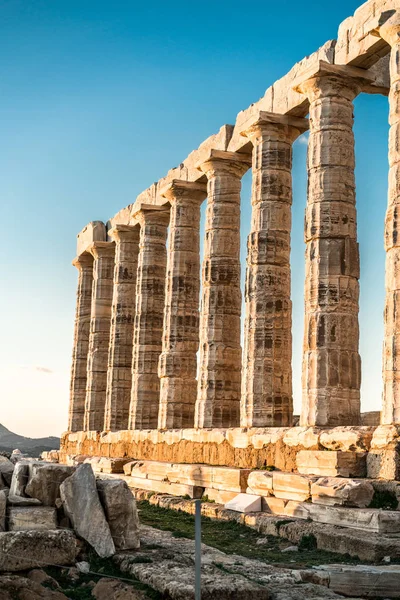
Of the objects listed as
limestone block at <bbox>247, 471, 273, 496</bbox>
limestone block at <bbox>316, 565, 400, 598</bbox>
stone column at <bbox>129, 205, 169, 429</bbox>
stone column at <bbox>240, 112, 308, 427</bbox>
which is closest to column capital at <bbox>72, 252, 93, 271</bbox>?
stone column at <bbox>129, 205, 169, 429</bbox>

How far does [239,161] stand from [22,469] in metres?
13.9

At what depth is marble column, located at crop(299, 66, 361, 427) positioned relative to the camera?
18.0 meters

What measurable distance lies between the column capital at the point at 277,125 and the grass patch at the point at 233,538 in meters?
9.62

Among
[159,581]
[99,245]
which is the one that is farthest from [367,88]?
[99,245]

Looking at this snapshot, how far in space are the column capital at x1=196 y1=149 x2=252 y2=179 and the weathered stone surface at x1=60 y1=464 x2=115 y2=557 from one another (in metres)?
13.8

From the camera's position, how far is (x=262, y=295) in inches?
828

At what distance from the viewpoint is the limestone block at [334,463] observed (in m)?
Answer: 15.5

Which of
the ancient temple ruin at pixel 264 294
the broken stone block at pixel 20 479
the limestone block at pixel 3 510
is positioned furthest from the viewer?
the ancient temple ruin at pixel 264 294

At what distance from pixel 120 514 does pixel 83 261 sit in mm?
26532

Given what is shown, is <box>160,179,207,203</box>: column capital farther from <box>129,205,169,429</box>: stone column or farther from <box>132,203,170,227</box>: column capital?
<box>129,205,169,429</box>: stone column

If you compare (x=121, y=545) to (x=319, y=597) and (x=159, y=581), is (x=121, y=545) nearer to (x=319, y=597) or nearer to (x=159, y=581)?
(x=159, y=581)

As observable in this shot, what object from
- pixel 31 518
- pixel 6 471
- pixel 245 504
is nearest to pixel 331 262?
pixel 245 504

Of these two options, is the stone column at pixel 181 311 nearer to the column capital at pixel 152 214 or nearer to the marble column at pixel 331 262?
the column capital at pixel 152 214

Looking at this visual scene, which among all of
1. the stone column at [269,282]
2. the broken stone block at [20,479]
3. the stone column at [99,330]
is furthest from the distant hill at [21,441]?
the broken stone block at [20,479]
